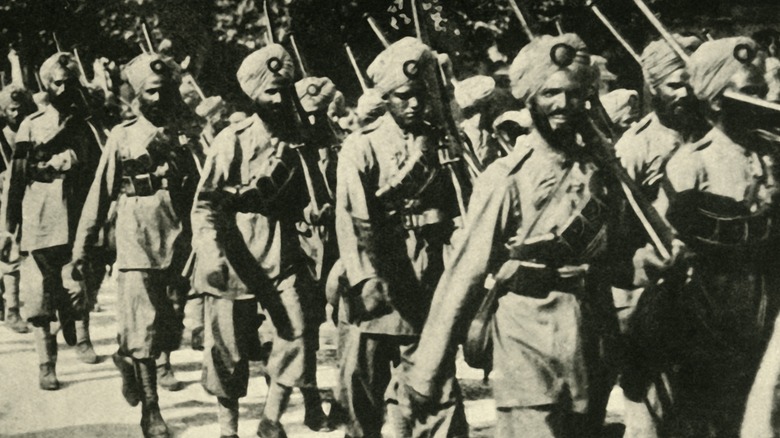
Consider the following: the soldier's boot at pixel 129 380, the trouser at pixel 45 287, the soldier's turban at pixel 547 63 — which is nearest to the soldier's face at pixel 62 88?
the trouser at pixel 45 287

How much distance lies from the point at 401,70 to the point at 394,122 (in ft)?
0.85

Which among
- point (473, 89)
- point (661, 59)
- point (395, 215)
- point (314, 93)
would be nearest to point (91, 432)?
point (395, 215)

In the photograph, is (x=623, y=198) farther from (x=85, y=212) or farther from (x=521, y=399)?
(x=85, y=212)

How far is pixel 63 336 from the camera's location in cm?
782

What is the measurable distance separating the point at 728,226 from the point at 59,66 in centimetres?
417

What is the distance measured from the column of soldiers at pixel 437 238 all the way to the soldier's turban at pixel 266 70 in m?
0.01

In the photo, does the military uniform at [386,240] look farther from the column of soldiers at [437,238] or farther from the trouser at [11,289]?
the trouser at [11,289]

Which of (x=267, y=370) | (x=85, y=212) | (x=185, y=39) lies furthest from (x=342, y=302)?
(x=185, y=39)

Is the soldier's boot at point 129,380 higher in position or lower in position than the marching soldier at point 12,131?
lower

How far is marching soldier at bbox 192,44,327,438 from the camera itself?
221 inches

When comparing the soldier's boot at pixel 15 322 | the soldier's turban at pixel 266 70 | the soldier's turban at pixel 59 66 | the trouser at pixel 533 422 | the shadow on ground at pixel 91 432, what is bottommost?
the shadow on ground at pixel 91 432

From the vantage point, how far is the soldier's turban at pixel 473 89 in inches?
259

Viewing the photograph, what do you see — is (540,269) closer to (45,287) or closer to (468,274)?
(468,274)

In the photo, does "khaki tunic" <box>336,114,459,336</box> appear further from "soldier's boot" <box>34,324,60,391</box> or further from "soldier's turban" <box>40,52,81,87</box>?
"soldier's boot" <box>34,324,60,391</box>
